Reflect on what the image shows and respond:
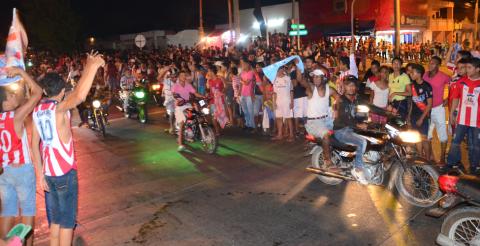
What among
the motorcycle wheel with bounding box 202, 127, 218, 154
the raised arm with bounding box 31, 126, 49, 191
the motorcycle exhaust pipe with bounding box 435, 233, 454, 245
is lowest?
the motorcycle exhaust pipe with bounding box 435, 233, 454, 245

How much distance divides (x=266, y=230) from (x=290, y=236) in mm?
337

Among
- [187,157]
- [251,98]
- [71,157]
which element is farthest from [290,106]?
[71,157]

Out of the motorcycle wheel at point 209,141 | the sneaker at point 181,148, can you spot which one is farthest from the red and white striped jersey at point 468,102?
the sneaker at point 181,148

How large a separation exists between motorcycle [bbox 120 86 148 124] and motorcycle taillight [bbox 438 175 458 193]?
416 inches

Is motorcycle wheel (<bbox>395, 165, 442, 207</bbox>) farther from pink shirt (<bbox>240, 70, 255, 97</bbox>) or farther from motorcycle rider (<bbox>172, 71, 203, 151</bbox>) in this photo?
pink shirt (<bbox>240, 70, 255, 97</bbox>)

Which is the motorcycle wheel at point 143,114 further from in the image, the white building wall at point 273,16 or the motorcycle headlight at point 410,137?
the white building wall at point 273,16

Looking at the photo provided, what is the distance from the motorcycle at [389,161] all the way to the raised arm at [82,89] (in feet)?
12.5

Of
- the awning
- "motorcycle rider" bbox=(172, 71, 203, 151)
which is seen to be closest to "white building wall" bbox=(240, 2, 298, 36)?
the awning

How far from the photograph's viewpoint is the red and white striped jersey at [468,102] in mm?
6645

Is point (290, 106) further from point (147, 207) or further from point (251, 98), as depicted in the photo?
point (147, 207)

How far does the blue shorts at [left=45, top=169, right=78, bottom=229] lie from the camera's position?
424cm

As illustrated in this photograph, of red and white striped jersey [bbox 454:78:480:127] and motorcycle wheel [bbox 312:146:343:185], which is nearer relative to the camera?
red and white striped jersey [bbox 454:78:480:127]

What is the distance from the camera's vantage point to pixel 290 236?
5270mm

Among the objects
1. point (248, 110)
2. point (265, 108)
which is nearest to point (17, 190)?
point (265, 108)
